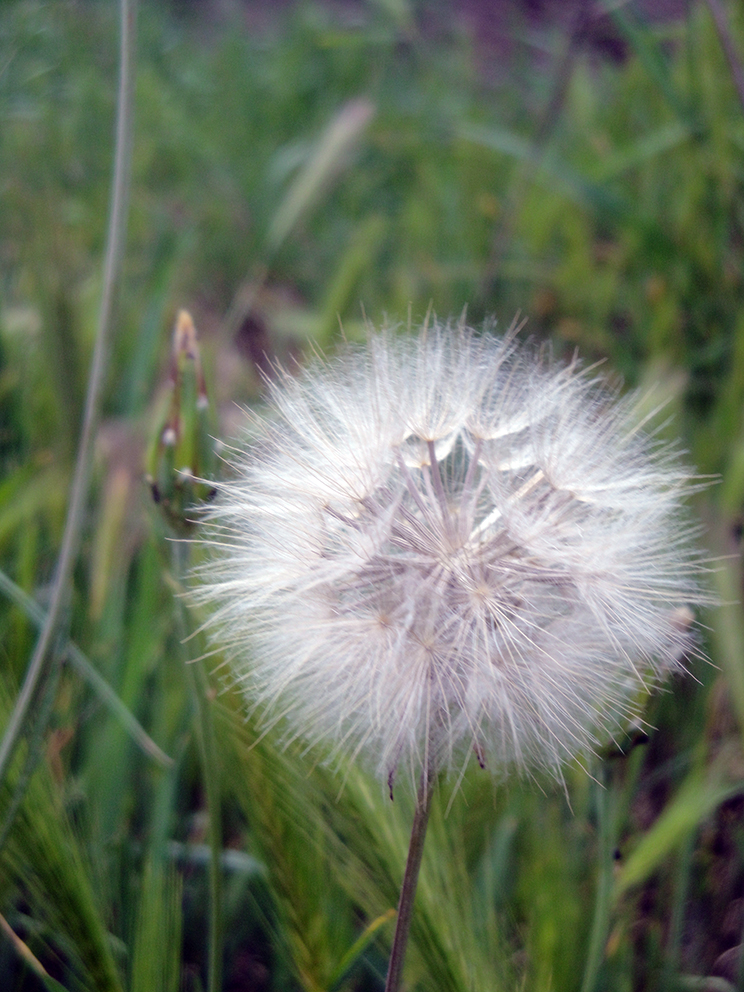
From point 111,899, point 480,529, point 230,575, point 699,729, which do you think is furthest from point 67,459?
point 699,729

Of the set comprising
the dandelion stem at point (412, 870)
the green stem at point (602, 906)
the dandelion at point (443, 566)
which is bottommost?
the green stem at point (602, 906)

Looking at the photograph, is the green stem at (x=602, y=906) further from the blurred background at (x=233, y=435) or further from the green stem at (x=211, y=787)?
the green stem at (x=211, y=787)

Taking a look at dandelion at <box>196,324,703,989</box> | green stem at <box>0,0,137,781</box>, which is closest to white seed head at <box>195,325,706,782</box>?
dandelion at <box>196,324,703,989</box>

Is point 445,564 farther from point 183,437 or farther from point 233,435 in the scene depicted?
point 233,435

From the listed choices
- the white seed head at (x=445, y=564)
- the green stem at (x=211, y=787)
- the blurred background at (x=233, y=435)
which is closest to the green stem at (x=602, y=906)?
the blurred background at (x=233, y=435)

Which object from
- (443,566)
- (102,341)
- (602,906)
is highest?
(102,341)

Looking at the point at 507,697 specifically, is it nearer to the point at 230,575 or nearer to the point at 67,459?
the point at 230,575

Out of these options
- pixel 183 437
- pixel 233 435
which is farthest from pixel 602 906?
pixel 233 435
